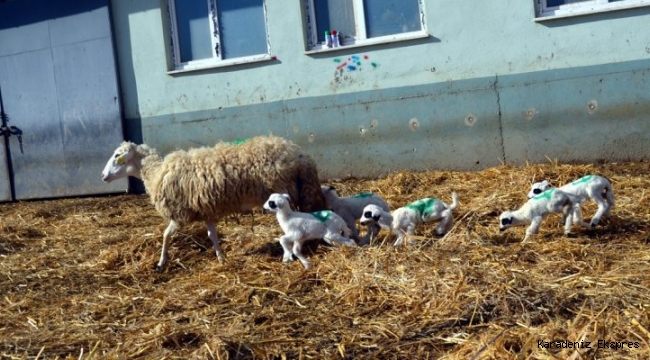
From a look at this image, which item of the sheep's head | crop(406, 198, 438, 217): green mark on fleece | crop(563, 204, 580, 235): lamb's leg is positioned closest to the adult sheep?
the sheep's head

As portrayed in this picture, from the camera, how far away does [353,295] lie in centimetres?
520

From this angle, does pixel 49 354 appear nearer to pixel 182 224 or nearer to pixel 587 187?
pixel 182 224

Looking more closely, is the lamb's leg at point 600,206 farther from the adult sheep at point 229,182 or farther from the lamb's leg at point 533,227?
the adult sheep at point 229,182

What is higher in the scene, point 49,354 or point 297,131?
point 297,131

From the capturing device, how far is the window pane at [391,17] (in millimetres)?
10438

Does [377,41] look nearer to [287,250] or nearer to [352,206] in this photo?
[352,206]

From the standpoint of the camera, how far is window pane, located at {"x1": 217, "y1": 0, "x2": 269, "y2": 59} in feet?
36.7

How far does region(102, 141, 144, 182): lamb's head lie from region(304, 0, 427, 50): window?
385 cm

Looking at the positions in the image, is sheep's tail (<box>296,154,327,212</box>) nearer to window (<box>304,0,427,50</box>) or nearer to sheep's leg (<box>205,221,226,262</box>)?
sheep's leg (<box>205,221,226,262</box>)

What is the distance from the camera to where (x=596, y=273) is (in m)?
5.12

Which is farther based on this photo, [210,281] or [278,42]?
[278,42]

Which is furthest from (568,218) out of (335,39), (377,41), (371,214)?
(335,39)

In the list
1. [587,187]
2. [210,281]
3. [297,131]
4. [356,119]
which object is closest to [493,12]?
[356,119]

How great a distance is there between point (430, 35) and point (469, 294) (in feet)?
19.7
